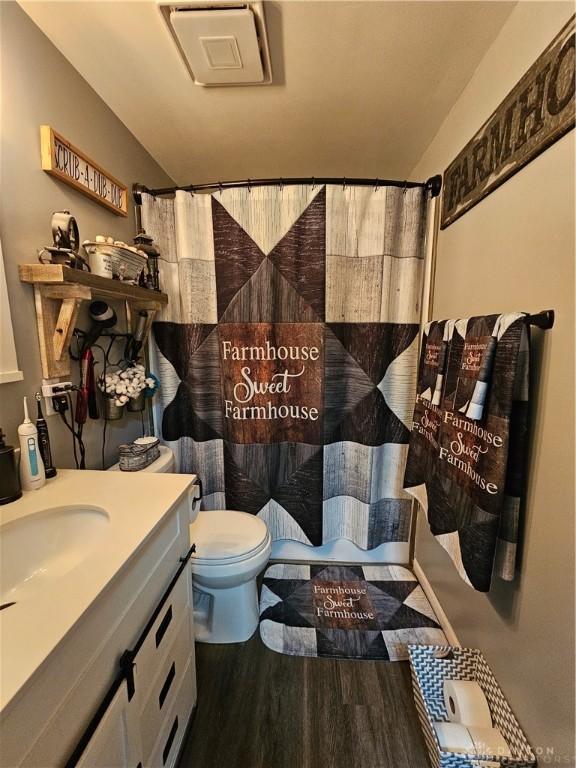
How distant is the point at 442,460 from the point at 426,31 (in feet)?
4.68

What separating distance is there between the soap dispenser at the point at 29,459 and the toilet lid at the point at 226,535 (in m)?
0.65

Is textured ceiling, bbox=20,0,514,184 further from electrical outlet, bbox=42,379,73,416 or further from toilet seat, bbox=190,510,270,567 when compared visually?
toilet seat, bbox=190,510,270,567

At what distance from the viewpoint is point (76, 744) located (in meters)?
0.55

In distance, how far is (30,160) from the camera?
3.34ft

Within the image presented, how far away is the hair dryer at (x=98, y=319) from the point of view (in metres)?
1.27

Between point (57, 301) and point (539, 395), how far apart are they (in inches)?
59.7

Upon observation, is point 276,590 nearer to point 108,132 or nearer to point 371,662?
point 371,662

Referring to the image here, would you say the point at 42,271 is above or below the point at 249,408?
above

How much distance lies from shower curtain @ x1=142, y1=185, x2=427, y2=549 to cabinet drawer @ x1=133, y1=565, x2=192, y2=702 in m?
0.77

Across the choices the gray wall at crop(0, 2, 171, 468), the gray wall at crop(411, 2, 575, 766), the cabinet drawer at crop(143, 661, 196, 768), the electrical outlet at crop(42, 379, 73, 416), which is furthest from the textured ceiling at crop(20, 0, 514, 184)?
the cabinet drawer at crop(143, 661, 196, 768)

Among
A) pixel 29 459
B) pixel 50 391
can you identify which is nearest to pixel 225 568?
pixel 29 459

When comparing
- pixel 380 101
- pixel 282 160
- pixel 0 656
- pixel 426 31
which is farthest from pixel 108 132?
pixel 0 656

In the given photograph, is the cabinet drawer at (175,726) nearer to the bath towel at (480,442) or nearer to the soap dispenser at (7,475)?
the soap dispenser at (7,475)

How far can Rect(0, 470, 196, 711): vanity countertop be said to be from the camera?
1.54 feet
